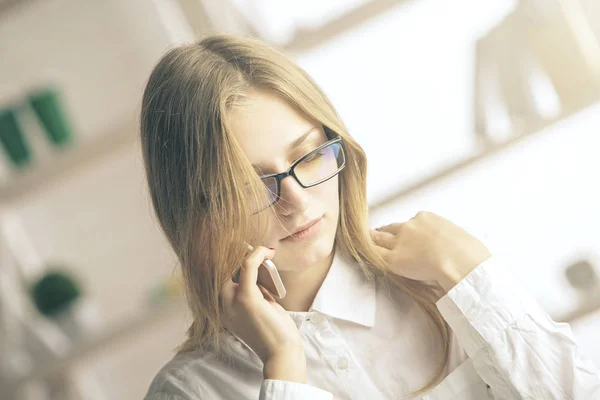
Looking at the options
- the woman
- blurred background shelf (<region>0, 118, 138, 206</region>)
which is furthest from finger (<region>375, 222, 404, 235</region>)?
blurred background shelf (<region>0, 118, 138, 206</region>)

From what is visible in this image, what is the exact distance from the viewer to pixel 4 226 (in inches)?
90.5

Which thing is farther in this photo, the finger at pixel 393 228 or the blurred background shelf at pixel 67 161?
the blurred background shelf at pixel 67 161

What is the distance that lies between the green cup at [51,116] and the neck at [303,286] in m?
1.23

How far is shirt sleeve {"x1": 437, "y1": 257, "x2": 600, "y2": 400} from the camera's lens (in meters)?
1.07

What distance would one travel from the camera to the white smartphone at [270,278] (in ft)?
3.56

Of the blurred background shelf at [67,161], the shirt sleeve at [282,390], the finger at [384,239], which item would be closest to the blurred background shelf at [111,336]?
the blurred background shelf at [67,161]

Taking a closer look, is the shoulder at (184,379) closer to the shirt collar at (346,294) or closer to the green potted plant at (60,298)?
the shirt collar at (346,294)

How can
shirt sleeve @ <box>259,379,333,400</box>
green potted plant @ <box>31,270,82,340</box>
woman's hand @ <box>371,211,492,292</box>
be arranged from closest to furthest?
shirt sleeve @ <box>259,379,333,400</box> < woman's hand @ <box>371,211,492,292</box> < green potted plant @ <box>31,270,82,340</box>

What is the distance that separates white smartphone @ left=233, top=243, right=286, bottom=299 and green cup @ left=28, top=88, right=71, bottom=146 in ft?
3.95

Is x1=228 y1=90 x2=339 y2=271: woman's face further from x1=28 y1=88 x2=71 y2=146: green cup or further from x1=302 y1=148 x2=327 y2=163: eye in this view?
x1=28 y1=88 x2=71 y2=146: green cup

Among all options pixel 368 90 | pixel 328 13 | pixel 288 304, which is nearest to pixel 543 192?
pixel 368 90

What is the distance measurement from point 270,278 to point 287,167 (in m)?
0.23

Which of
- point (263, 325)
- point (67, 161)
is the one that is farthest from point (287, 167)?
point (67, 161)

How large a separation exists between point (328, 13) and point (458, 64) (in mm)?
431
